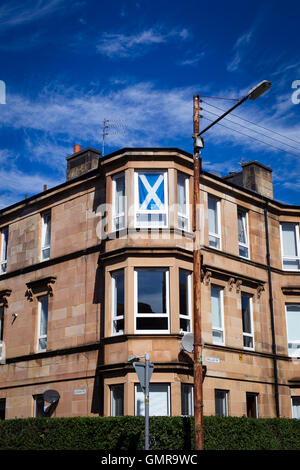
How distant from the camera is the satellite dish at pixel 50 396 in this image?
23438 millimetres

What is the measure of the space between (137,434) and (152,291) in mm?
5555

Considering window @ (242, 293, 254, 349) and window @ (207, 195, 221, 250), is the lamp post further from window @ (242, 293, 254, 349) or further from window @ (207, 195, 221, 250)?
window @ (242, 293, 254, 349)

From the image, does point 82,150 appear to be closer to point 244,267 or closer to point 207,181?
point 207,181

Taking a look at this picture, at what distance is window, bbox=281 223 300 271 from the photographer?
1136 inches

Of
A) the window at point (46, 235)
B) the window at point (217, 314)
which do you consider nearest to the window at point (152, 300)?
the window at point (217, 314)

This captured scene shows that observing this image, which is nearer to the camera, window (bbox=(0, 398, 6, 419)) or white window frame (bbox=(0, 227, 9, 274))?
window (bbox=(0, 398, 6, 419))

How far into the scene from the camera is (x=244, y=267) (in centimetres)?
2652

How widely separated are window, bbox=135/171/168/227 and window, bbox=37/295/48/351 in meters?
6.19

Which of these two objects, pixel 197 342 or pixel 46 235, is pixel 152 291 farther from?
pixel 46 235

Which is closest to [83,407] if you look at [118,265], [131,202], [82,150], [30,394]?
[30,394]

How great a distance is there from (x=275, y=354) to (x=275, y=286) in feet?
9.96

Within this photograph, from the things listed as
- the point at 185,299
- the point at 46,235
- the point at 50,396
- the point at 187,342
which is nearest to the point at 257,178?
the point at 185,299

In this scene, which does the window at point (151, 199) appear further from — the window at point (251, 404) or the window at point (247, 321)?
the window at point (251, 404)

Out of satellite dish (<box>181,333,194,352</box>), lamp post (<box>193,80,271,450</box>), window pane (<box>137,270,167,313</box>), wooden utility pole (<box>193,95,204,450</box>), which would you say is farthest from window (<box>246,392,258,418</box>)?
wooden utility pole (<box>193,95,204,450</box>)
